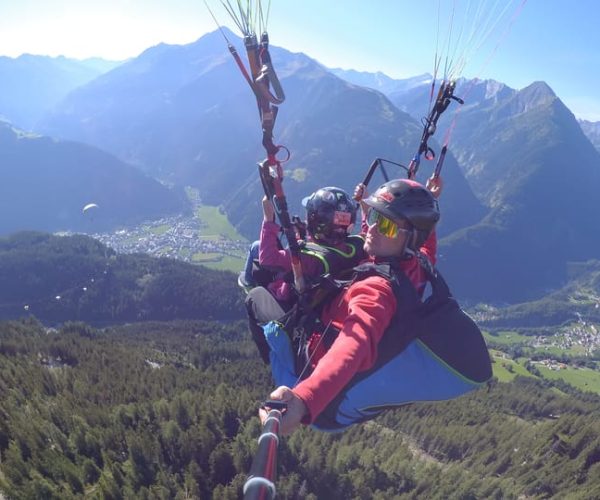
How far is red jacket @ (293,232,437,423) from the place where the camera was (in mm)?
3105

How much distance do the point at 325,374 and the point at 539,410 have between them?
83.5 meters

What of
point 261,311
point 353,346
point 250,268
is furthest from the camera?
point 250,268

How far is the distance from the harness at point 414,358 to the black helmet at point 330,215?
7.71 feet

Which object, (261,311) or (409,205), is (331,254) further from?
(409,205)

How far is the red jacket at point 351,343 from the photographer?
3105 millimetres

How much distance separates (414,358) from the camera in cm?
442

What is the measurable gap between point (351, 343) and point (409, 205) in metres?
2.08

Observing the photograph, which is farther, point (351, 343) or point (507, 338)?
point (507, 338)

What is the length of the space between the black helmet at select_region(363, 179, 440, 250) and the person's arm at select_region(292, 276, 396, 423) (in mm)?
989

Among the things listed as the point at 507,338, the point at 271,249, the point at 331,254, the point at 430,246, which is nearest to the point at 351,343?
the point at 331,254

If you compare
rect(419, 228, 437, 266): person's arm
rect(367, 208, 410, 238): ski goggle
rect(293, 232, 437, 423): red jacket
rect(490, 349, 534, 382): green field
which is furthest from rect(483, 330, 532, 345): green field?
rect(293, 232, 437, 423): red jacket

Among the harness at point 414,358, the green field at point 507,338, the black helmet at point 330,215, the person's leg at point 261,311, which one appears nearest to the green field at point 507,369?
the green field at point 507,338

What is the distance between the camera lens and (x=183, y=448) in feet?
100.0

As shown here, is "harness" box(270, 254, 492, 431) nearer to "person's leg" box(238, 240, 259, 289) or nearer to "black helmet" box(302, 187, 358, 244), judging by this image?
"black helmet" box(302, 187, 358, 244)
